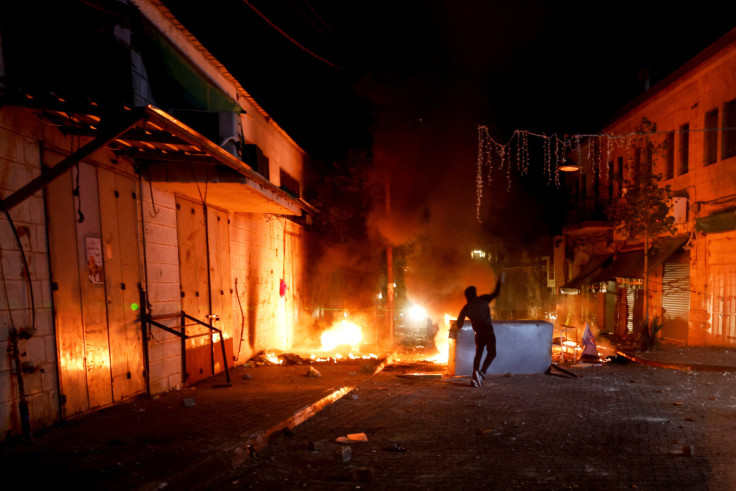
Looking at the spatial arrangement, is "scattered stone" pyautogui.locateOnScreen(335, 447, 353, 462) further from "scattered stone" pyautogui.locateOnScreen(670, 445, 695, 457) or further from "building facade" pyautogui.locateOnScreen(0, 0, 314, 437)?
"building facade" pyautogui.locateOnScreen(0, 0, 314, 437)

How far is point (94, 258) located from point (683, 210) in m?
15.8

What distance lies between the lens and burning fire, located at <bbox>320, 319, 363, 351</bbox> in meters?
15.0

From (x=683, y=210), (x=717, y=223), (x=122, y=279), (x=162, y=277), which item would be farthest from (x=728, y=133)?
(x=122, y=279)

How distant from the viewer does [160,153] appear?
6.71 metres

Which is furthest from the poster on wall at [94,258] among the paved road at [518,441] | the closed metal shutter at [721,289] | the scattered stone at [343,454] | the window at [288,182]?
the closed metal shutter at [721,289]

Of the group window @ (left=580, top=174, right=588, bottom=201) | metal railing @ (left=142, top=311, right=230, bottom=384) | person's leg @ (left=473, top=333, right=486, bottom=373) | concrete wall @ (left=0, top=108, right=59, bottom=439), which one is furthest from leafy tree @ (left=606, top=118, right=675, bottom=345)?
concrete wall @ (left=0, top=108, right=59, bottom=439)

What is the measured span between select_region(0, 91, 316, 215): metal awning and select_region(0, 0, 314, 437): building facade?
2 cm

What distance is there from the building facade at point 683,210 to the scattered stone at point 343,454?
9.97 meters

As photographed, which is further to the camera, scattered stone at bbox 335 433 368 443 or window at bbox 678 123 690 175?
window at bbox 678 123 690 175

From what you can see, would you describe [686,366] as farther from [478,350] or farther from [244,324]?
[244,324]

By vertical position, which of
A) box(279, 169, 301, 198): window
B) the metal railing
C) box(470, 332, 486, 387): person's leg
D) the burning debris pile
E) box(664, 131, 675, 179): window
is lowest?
the burning debris pile

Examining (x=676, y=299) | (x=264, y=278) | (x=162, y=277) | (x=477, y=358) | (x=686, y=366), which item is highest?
(x=162, y=277)

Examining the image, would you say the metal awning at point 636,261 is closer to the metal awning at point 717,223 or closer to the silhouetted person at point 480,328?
the metal awning at point 717,223

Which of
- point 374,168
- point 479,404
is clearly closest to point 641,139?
point 374,168
